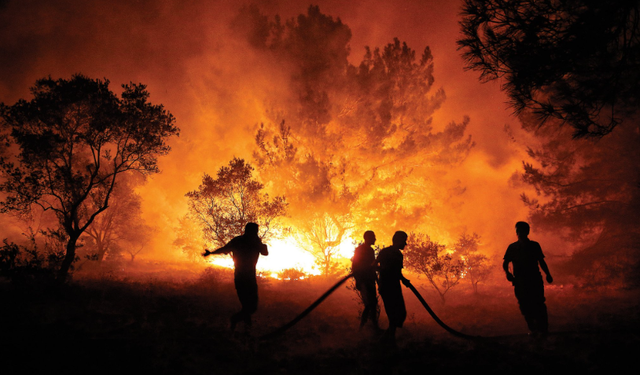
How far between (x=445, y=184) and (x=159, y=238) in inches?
1714

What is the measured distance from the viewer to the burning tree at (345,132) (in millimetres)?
21641

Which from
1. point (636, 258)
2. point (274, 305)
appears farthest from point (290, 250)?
point (636, 258)

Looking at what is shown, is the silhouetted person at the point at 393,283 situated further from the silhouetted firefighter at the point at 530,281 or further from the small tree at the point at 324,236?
the small tree at the point at 324,236

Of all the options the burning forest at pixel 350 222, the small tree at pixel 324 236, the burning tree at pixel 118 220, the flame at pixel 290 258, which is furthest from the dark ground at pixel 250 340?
the burning tree at pixel 118 220

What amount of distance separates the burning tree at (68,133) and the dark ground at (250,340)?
3600 millimetres

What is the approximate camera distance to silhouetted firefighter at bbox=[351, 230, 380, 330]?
773 cm

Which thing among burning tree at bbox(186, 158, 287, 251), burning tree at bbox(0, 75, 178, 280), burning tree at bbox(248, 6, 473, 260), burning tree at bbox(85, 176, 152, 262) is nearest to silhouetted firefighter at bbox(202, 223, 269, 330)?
burning tree at bbox(0, 75, 178, 280)

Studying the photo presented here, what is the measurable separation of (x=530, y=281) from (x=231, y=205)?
14.2m

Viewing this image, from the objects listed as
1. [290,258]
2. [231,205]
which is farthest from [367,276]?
[290,258]

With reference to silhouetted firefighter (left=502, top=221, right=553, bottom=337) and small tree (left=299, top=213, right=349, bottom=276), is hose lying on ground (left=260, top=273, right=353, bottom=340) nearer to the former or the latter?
silhouetted firefighter (left=502, top=221, right=553, bottom=337)

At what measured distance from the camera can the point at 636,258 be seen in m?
14.0

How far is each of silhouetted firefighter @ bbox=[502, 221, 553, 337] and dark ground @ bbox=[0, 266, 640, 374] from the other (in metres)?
0.40

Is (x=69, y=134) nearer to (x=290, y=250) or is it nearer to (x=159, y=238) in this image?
(x=290, y=250)

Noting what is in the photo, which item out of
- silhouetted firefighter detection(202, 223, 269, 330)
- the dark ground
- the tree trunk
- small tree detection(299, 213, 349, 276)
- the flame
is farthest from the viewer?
the flame
